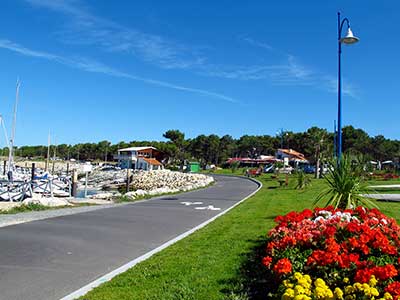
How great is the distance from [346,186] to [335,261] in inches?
239

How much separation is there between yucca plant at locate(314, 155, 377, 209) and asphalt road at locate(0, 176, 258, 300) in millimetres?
4388

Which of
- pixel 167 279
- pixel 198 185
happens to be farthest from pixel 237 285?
pixel 198 185

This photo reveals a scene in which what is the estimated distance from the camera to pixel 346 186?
10.7m

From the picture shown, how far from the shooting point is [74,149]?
140m

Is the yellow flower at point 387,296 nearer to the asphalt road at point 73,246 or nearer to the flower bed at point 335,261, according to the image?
the flower bed at point 335,261

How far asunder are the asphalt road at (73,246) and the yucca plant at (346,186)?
4.39m

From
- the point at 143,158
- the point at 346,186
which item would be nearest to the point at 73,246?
the point at 346,186

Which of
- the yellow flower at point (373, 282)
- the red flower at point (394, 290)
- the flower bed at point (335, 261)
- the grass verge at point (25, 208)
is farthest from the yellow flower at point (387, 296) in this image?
the grass verge at point (25, 208)

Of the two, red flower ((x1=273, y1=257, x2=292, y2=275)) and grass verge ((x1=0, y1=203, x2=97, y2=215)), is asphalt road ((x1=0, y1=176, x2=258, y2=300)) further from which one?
red flower ((x1=273, y1=257, x2=292, y2=275))

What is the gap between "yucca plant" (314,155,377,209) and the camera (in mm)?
10648

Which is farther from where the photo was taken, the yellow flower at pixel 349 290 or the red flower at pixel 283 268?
the red flower at pixel 283 268

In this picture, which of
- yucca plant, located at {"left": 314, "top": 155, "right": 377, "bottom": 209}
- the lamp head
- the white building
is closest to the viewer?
yucca plant, located at {"left": 314, "top": 155, "right": 377, "bottom": 209}

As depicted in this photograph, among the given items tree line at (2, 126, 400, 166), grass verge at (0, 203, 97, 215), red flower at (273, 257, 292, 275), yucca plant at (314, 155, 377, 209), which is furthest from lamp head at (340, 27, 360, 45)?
tree line at (2, 126, 400, 166)

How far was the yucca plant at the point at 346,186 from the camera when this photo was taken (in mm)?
10648
